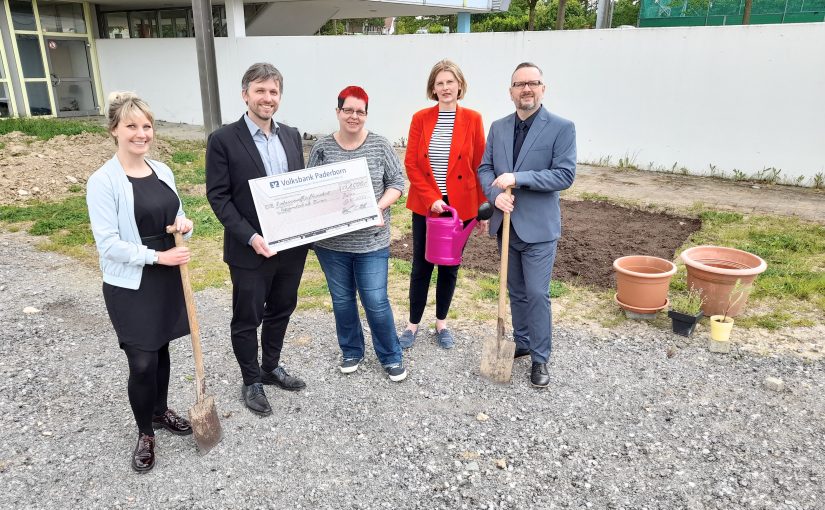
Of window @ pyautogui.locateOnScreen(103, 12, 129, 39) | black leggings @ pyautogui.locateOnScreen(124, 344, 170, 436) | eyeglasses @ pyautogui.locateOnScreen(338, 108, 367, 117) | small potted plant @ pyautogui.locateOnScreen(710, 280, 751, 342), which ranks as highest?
window @ pyautogui.locateOnScreen(103, 12, 129, 39)

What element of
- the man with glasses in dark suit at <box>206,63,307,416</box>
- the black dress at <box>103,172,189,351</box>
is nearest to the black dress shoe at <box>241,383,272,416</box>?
the man with glasses in dark suit at <box>206,63,307,416</box>

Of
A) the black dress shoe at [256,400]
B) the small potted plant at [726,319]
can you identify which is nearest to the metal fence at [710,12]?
the small potted plant at [726,319]

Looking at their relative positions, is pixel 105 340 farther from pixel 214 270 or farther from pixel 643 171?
pixel 643 171

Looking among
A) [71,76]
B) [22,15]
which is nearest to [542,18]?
[71,76]

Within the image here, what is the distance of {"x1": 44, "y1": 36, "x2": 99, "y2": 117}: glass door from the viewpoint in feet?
51.5

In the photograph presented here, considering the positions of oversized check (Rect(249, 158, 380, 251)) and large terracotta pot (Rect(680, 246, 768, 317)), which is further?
large terracotta pot (Rect(680, 246, 768, 317))

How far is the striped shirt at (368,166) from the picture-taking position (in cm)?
325

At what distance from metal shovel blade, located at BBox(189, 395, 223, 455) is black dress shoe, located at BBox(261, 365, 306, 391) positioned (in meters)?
0.59

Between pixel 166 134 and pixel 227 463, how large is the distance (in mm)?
13027

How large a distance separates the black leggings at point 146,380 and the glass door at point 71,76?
53.3ft

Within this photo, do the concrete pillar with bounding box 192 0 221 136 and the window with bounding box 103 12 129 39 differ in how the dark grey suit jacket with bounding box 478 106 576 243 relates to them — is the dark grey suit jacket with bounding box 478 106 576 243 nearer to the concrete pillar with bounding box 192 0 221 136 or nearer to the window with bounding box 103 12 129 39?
the concrete pillar with bounding box 192 0 221 136

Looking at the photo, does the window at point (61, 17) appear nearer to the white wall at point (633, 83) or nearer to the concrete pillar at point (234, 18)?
the concrete pillar at point (234, 18)

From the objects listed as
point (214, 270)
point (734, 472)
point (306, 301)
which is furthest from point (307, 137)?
point (734, 472)

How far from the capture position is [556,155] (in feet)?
10.9
